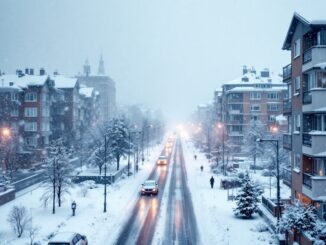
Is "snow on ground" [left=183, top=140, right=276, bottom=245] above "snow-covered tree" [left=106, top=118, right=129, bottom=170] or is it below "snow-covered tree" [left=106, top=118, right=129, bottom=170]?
below

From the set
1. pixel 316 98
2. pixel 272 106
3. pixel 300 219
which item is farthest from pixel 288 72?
pixel 272 106

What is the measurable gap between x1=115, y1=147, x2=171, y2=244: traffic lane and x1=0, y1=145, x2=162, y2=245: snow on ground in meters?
0.63

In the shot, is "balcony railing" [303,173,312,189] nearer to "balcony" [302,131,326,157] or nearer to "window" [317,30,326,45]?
"balcony" [302,131,326,157]

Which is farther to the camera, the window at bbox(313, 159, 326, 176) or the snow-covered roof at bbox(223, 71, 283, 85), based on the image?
the snow-covered roof at bbox(223, 71, 283, 85)

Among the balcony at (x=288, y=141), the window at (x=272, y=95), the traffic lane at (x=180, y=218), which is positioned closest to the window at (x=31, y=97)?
the traffic lane at (x=180, y=218)

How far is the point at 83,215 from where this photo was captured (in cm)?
3453

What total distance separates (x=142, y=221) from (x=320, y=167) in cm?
1429

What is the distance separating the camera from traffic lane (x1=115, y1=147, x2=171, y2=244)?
28.3m

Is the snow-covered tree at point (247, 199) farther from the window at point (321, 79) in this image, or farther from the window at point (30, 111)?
→ the window at point (30, 111)

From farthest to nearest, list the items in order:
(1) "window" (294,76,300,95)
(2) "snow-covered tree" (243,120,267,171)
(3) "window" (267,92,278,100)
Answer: (3) "window" (267,92,278,100) → (2) "snow-covered tree" (243,120,267,171) → (1) "window" (294,76,300,95)

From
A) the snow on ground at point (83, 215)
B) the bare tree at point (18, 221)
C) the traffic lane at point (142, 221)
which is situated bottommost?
the traffic lane at point (142, 221)

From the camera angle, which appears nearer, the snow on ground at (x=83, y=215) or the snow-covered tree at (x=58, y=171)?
the snow on ground at (x=83, y=215)

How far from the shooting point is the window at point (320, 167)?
2677 centimetres

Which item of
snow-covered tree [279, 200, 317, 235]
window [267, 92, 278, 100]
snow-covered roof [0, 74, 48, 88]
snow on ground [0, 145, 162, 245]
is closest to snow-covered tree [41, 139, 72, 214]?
snow on ground [0, 145, 162, 245]
